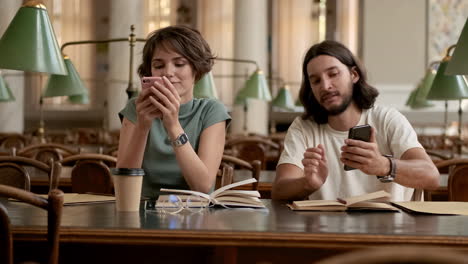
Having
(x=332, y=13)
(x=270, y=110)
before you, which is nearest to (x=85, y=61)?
(x=270, y=110)

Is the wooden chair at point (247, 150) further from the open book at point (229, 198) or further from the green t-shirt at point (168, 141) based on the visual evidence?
the open book at point (229, 198)

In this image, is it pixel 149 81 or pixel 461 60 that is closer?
pixel 149 81

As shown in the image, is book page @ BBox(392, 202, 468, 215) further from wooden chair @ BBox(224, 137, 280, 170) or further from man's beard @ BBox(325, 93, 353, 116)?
wooden chair @ BBox(224, 137, 280, 170)

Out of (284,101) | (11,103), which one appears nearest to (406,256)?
(284,101)

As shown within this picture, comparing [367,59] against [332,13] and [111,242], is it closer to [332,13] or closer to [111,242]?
[332,13]

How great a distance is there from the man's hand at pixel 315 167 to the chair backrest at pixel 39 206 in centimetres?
82

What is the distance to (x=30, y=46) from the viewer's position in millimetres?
2363

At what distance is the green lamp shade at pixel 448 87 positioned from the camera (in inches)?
140

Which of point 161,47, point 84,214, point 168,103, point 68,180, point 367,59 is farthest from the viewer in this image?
point 367,59

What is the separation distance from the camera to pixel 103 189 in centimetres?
265

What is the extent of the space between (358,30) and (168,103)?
10.8m

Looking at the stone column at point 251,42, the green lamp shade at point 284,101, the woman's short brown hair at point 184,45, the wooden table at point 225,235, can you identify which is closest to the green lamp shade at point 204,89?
the woman's short brown hair at point 184,45

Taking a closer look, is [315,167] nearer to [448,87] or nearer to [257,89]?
[448,87]

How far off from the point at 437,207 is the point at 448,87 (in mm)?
1778
